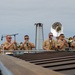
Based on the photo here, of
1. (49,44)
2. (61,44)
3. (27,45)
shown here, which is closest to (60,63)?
(61,44)

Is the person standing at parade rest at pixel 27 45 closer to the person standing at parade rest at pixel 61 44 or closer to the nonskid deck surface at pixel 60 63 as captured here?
the person standing at parade rest at pixel 61 44

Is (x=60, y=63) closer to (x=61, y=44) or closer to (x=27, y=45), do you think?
(x=61, y=44)

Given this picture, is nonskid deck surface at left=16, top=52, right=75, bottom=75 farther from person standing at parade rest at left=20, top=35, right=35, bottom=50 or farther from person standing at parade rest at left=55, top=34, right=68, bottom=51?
person standing at parade rest at left=20, top=35, right=35, bottom=50

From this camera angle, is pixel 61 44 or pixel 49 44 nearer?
pixel 61 44

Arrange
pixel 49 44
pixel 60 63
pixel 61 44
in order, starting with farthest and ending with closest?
pixel 49 44 → pixel 61 44 → pixel 60 63

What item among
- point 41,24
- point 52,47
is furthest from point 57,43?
point 41,24

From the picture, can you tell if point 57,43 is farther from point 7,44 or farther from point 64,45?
point 7,44

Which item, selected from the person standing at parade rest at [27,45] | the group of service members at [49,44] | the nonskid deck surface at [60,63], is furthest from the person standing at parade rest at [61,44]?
Result: the nonskid deck surface at [60,63]

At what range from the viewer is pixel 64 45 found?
13.7m

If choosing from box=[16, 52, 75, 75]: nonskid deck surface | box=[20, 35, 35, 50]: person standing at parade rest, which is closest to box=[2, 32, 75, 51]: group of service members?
box=[20, 35, 35, 50]: person standing at parade rest

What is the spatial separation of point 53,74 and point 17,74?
0.54 metres

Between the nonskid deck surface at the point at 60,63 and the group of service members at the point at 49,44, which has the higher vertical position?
the group of service members at the point at 49,44

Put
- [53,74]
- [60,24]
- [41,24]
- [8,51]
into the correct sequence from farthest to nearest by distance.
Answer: [41,24]
[60,24]
[8,51]
[53,74]

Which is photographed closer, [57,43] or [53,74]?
[53,74]
